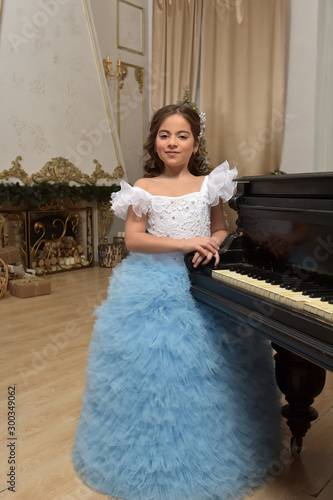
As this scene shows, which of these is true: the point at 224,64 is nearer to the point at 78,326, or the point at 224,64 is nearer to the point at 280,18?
the point at 280,18

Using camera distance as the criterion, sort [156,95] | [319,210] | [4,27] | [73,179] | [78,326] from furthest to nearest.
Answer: [156,95] < [73,179] < [4,27] < [78,326] < [319,210]

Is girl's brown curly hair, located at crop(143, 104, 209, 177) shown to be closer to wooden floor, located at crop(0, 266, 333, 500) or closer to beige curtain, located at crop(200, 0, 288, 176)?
wooden floor, located at crop(0, 266, 333, 500)

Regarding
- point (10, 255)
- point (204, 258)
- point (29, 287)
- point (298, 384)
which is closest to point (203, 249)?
point (204, 258)

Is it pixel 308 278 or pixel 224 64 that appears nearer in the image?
pixel 308 278

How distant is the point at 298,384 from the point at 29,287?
312 centimetres

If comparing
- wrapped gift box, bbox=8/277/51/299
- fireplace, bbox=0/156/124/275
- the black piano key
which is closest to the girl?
the black piano key

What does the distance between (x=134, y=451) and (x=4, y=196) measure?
3676 millimetres

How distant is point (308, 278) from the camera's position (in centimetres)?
117

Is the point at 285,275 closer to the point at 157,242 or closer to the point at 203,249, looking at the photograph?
the point at 203,249

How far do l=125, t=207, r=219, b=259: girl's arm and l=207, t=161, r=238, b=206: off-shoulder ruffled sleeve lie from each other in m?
0.21

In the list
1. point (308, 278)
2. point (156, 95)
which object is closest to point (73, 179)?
point (156, 95)

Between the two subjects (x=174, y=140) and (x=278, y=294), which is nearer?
(x=278, y=294)

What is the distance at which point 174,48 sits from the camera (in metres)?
6.20

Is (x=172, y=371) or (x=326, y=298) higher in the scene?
(x=326, y=298)
